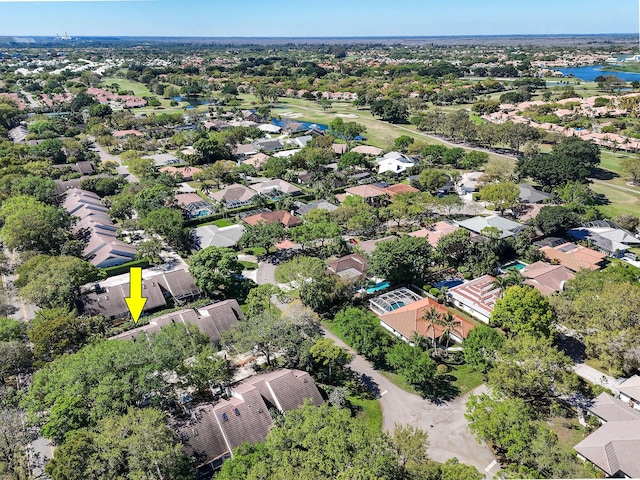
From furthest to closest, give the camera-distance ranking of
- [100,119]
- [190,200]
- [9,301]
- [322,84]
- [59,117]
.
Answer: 1. [322,84]
2. [59,117]
3. [100,119]
4. [190,200]
5. [9,301]

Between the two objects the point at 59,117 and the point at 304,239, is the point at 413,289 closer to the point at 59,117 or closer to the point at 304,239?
the point at 304,239

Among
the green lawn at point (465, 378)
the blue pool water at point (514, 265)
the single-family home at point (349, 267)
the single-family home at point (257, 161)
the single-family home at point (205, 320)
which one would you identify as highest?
the single-family home at point (257, 161)

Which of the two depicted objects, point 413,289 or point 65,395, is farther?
point 413,289

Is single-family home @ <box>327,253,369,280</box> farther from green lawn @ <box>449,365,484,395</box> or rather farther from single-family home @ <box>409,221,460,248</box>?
green lawn @ <box>449,365,484,395</box>

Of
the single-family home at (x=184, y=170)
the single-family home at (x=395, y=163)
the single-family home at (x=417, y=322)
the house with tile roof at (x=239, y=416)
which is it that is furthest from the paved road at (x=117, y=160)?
the house with tile roof at (x=239, y=416)

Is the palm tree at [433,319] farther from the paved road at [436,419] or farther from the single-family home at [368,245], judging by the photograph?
the single-family home at [368,245]

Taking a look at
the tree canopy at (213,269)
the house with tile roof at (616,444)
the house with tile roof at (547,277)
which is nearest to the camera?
the house with tile roof at (616,444)

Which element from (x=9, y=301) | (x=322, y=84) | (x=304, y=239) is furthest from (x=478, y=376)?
(x=322, y=84)
